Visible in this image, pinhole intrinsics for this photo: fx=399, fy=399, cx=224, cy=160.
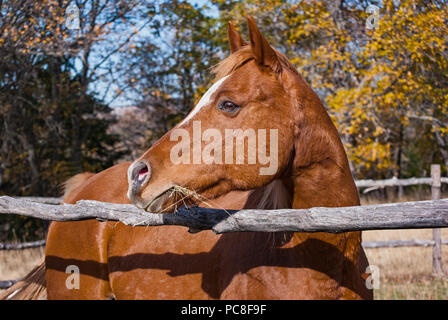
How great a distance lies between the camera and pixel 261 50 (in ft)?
7.34

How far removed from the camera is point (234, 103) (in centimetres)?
216

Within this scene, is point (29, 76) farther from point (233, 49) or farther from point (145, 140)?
point (233, 49)

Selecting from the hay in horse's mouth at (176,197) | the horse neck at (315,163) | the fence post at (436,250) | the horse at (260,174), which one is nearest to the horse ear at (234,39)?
the horse at (260,174)

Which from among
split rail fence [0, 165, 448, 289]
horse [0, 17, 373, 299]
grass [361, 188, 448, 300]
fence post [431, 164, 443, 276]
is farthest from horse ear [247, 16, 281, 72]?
fence post [431, 164, 443, 276]

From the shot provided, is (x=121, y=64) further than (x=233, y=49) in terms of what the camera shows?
Yes

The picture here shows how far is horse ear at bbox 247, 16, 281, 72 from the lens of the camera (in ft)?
7.16

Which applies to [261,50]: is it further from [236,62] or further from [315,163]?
[315,163]

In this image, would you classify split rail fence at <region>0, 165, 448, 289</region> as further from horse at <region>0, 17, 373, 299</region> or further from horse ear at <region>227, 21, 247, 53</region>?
horse ear at <region>227, 21, 247, 53</region>

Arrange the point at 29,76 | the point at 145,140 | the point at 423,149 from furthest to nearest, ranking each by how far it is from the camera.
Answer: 1. the point at 423,149
2. the point at 145,140
3. the point at 29,76

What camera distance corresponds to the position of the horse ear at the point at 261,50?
2.18m
